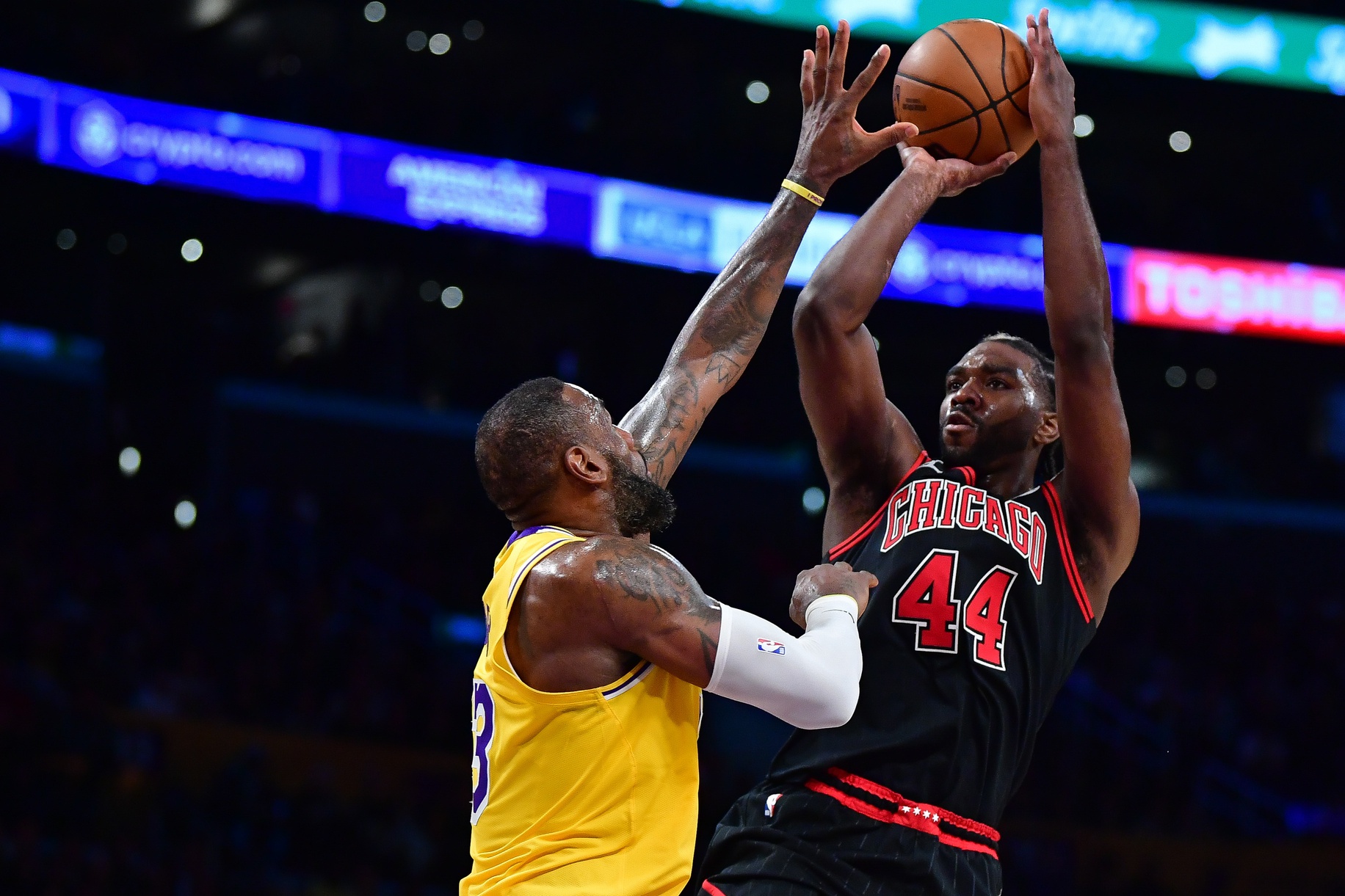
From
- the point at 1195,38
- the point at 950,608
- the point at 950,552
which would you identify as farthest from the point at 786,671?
the point at 1195,38

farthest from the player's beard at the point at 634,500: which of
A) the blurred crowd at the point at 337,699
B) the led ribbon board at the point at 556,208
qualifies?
the led ribbon board at the point at 556,208

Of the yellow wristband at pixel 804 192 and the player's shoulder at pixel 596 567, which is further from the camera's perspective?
the yellow wristband at pixel 804 192

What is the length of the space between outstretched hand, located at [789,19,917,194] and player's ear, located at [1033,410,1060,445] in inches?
35.0

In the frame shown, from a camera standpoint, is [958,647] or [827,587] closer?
[827,587]

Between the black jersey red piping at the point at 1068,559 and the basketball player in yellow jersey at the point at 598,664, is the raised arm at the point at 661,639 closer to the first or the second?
the basketball player in yellow jersey at the point at 598,664

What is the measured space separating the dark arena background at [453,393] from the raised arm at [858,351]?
745 cm

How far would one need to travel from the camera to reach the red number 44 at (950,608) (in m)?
3.66

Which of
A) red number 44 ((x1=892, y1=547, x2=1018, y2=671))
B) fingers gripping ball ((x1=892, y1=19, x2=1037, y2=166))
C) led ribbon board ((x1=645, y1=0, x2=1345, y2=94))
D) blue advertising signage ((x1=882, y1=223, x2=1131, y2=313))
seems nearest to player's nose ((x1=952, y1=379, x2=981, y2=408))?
red number 44 ((x1=892, y1=547, x2=1018, y2=671))

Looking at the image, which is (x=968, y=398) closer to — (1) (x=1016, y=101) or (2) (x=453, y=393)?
(1) (x=1016, y=101)

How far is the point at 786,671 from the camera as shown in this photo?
10.1 ft

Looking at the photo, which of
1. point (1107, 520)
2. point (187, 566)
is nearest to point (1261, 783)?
point (187, 566)

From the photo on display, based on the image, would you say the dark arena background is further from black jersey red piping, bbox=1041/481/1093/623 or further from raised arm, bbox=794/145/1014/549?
black jersey red piping, bbox=1041/481/1093/623

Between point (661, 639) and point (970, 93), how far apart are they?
6.46 ft

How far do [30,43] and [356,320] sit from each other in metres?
5.71
